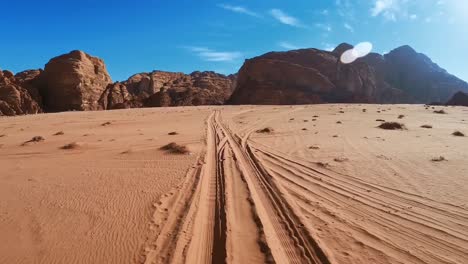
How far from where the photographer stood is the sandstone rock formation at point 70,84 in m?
59.5

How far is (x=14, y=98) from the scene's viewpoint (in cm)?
5303

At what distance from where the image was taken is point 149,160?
1008 cm

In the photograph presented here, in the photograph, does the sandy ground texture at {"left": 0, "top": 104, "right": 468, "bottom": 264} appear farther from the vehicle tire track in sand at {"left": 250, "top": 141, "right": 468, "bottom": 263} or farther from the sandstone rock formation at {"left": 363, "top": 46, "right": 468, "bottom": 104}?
the sandstone rock formation at {"left": 363, "top": 46, "right": 468, "bottom": 104}

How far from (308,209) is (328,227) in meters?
0.75

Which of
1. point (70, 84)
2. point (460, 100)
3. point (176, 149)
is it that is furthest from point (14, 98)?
point (460, 100)

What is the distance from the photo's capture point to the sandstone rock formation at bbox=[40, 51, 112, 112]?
59.5 metres

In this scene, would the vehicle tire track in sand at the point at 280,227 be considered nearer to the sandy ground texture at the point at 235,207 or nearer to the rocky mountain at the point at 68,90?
the sandy ground texture at the point at 235,207

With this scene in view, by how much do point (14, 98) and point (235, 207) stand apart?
58.8 metres

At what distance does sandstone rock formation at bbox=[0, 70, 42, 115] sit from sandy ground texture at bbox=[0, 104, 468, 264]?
48.4m

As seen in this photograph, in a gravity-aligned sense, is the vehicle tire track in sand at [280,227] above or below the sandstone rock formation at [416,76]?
below

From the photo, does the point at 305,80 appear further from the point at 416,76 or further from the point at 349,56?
the point at 416,76

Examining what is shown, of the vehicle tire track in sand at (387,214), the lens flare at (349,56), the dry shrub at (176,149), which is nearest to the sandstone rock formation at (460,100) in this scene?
the lens flare at (349,56)

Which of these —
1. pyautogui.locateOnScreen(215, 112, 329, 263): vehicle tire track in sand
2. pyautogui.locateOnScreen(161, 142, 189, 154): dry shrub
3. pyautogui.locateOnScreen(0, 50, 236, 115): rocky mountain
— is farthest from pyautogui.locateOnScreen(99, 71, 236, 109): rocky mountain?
pyautogui.locateOnScreen(215, 112, 329, 263): vehicle tire track in sand

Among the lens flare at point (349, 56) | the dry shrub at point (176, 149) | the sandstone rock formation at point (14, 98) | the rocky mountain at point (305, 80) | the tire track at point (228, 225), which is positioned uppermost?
the lens flare at point (349, 56)
